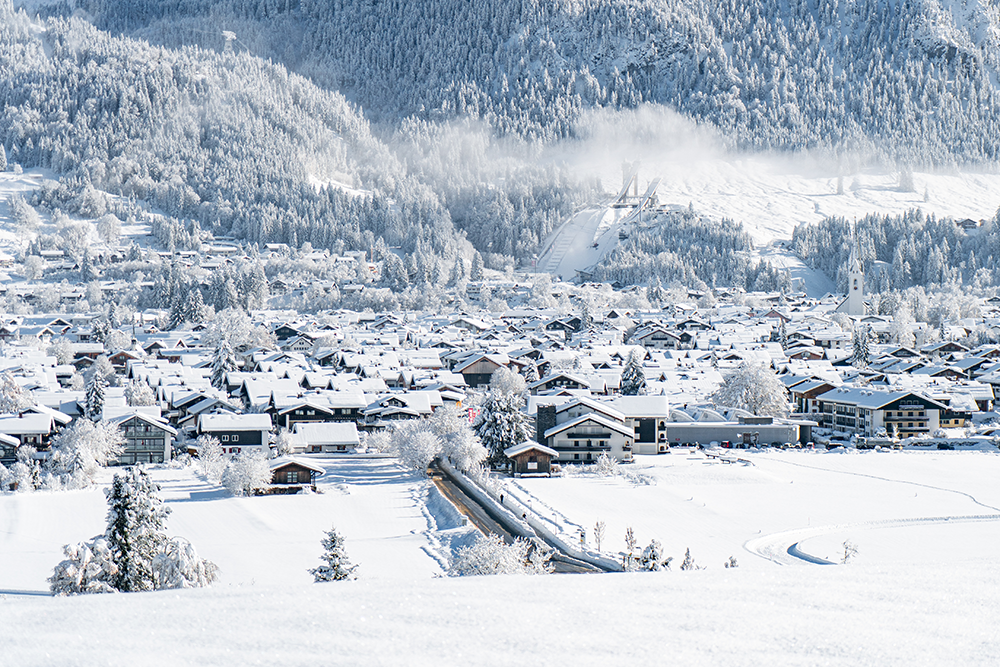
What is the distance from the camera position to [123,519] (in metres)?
22.1

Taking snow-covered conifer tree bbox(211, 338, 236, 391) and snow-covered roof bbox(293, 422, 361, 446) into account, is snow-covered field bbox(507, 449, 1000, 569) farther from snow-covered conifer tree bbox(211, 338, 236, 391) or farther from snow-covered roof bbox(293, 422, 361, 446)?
snow-covered conifer tree bbox(211, 338, 236, 391)

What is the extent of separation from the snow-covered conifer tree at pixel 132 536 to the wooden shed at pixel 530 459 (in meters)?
22.2

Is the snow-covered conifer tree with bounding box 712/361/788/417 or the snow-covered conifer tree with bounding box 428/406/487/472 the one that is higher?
the snow-covered conifer tree with bounding box 712/361/788/417

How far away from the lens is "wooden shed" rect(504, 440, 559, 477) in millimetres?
43906

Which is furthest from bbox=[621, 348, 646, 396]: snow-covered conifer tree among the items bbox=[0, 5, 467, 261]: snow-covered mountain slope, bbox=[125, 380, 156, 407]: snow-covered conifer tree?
bbox=[0, 5, 467, 261]: snow-covered mountain slope

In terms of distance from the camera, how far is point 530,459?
4419 cm

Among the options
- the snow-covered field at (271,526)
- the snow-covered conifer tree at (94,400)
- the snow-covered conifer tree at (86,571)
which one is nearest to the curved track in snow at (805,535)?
the snow-covered field at (271,526)

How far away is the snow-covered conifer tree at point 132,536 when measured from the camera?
22.1 meters

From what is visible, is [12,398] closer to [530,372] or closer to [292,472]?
[292,472]

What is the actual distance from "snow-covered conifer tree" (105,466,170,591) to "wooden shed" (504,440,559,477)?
72.9 feet

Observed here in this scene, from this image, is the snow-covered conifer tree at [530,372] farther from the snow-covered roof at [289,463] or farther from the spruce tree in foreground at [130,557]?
the spruce tree in foreground at [130,557]

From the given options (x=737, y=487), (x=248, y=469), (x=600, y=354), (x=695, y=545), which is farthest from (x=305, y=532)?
(x=600, y=354)

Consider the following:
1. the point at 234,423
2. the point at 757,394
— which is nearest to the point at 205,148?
the point at 757,394

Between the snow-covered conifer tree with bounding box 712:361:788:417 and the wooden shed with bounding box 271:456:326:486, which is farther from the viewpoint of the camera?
the snow-covered conifer tree with bounding box 712:361:788:417
